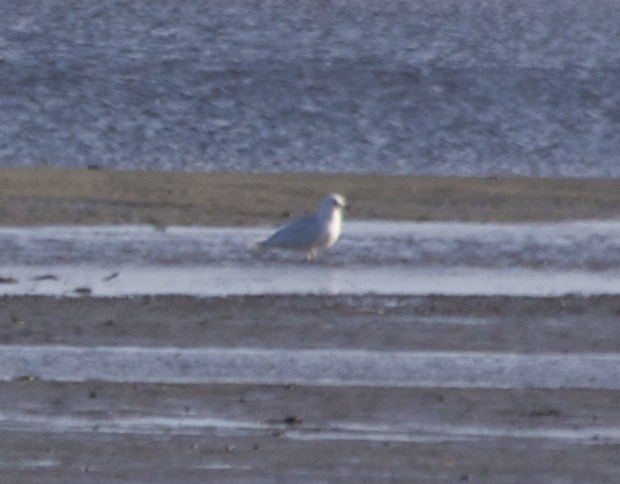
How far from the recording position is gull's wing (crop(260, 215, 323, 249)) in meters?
13.6

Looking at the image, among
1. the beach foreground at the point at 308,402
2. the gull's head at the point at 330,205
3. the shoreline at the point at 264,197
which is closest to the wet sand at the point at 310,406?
the beach foreground at the point at 308,402

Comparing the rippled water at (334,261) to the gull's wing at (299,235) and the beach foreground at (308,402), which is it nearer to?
the gull's wing at (299,235)

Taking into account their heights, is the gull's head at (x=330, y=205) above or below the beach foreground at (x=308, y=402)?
below

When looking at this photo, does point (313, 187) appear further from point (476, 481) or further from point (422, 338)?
point (476, 481)

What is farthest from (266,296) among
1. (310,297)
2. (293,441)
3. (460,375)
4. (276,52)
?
(276,52)

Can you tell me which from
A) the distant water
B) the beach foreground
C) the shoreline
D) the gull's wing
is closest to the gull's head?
the gull's wing

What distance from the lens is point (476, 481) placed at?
7.39 meters

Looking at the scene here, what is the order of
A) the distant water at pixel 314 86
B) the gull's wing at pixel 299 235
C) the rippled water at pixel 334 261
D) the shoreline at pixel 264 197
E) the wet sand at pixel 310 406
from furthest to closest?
the distant water at pixel 314 86
the shoreline at pixel 264 197
the gull's wing at pixel 299 235
the rippled water at pixel 334 261
the wet sand at pixel 310 406

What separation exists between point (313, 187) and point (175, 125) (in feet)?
15.8

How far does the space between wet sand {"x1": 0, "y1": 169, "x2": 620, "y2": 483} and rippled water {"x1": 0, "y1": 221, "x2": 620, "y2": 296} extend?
464 millimetres

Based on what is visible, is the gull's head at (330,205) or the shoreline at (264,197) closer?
the gull's head at (330,205)

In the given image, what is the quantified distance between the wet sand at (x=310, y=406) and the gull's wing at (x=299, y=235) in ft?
4.77

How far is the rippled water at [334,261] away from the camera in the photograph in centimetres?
1260

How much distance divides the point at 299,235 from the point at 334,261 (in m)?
0.31
